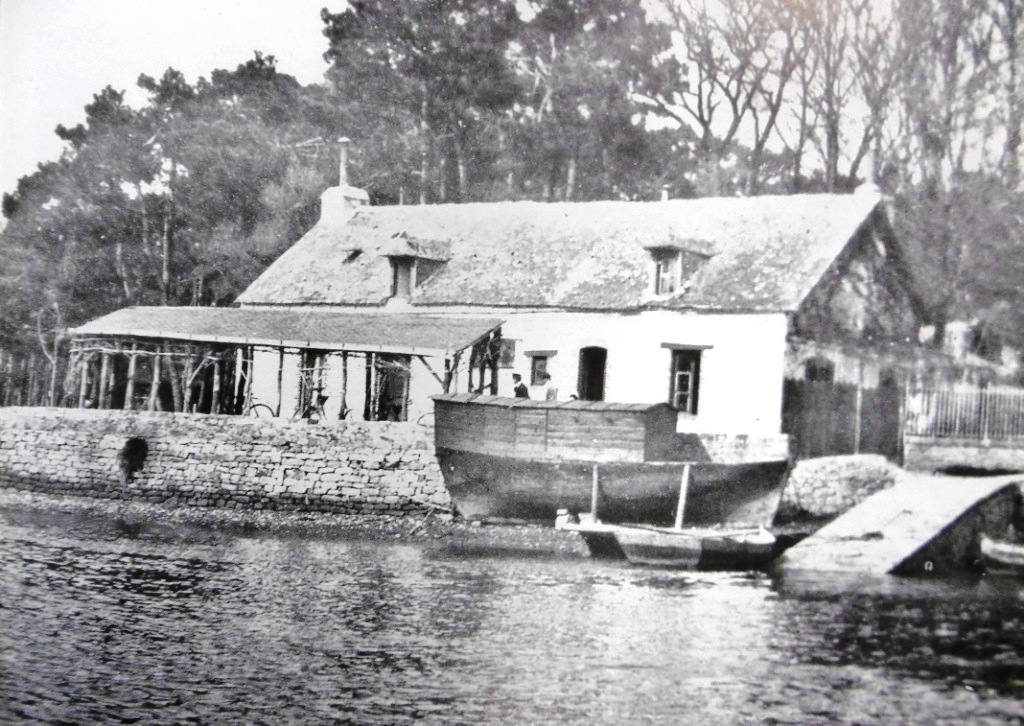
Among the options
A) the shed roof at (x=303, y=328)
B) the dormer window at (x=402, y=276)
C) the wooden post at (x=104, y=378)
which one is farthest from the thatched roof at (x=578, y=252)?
the wooden post at (x=104, y=378)

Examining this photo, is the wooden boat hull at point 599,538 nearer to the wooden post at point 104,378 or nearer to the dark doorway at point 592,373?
the dark doorway at point 592,373

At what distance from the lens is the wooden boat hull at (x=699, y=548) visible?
60.8 ft

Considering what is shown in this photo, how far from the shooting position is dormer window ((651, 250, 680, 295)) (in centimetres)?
2692

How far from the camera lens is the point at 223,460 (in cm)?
2498

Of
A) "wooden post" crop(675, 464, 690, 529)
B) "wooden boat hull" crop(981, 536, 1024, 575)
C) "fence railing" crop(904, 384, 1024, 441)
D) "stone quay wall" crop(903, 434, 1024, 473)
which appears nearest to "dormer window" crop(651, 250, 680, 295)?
"wooden post" crop(675, 464, 690, 529)

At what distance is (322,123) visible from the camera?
31062mm

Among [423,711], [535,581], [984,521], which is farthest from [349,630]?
[984,521]

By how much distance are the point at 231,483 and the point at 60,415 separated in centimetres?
479

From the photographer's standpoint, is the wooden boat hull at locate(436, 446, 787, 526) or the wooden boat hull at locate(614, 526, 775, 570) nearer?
the wooden boat hull at locate(614, 526, 775, 570)

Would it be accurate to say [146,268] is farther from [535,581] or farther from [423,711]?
[423,711]

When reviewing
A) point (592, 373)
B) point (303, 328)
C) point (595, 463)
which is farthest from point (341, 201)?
point (595, 463)

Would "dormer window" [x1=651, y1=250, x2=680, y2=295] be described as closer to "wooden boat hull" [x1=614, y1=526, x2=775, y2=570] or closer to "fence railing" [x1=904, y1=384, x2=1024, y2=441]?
"fence railing" [x1=904, y1=384, x2=1024, y2=441]

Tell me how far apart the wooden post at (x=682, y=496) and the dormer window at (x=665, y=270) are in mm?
6692

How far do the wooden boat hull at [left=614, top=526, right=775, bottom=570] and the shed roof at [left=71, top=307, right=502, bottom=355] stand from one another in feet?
26.1
